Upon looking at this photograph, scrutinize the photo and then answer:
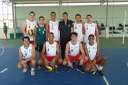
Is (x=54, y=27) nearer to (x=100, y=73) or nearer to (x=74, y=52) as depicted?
(x=74, y=52)

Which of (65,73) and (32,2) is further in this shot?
(32,2)

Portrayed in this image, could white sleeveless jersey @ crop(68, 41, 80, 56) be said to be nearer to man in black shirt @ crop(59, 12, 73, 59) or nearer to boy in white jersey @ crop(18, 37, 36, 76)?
man in black shirt @ crop(59, 12, 73, 59)

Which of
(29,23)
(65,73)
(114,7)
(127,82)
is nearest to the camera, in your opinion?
(127,82)

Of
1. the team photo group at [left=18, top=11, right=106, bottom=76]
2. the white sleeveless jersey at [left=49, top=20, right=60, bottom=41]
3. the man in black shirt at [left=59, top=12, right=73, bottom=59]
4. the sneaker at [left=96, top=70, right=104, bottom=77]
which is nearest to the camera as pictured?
the sneaker at [left=96, top=70, right=104, bottom=77]

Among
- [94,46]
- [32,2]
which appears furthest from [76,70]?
[32,2]

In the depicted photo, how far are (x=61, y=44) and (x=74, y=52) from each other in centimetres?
71

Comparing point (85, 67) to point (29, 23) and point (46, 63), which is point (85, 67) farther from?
point (29, 23)

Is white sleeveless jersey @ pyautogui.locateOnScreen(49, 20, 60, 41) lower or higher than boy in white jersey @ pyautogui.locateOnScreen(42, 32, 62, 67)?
higher

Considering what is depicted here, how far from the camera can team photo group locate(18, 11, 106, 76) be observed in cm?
665

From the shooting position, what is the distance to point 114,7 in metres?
24.5

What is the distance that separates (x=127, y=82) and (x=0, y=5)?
21.9 meters

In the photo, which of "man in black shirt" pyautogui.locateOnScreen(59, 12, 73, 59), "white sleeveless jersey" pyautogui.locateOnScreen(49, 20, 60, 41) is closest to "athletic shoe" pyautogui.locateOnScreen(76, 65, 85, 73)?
"man in black shirt" pyautogui.locateOnScreen(59, 12, 73, 59)

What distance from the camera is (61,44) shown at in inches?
296

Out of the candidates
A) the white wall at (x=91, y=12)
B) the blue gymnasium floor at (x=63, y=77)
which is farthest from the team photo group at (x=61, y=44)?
the white wall at (x=91, y=12)
